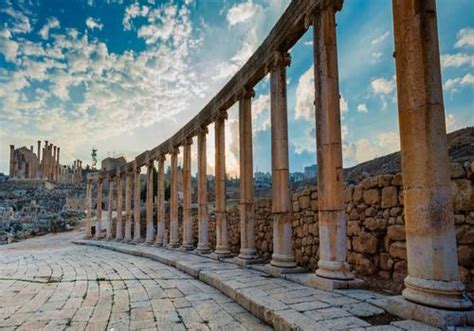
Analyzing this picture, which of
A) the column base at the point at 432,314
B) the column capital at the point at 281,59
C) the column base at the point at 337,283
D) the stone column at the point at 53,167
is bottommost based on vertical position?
the column base at the point at 337,283

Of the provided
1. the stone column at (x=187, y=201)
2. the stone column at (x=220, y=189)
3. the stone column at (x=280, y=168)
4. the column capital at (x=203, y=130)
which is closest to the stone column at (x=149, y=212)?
the stone column at (x=187, y=201)

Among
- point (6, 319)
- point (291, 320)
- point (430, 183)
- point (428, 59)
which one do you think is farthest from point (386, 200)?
point (6, 319)

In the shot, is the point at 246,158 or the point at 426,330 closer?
the point at 426,330

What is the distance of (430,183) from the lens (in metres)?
4.13

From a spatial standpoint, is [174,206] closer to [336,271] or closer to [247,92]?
[247,92]

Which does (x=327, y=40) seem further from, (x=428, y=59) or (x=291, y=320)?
(x=291, y=320)

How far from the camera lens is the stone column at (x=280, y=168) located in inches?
310

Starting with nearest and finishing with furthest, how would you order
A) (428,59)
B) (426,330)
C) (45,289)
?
(426,330)
(428,59)
(45,289)

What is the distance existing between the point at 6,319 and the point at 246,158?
21.8 feet

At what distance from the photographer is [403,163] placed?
14.6ft

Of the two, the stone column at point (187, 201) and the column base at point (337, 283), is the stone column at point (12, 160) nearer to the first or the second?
the stone column at point (187, 201)

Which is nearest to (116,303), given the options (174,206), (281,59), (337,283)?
(337,283)

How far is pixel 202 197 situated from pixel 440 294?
32.6ft

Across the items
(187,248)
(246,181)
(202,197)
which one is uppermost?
(246,181)
